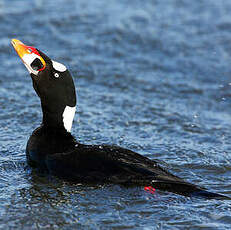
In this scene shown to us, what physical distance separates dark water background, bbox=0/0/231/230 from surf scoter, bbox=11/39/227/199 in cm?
12

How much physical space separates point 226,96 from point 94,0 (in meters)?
4.96

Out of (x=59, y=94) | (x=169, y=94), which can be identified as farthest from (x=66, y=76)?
(x=169, y=94)

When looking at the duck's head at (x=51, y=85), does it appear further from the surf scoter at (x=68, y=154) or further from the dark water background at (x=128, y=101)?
the dark water background at (x=128, y=101)

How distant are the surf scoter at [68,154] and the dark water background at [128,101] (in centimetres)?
12

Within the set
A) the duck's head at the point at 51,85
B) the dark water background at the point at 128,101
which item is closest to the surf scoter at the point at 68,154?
the duck's head at the point at 51,85

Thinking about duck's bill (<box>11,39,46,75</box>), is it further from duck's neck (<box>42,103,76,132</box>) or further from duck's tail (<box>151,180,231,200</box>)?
duck's tail (<box>151,180,231,200</box>)

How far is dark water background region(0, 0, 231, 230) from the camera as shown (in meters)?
5.09

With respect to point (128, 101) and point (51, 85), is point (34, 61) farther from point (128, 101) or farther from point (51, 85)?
point (128, 101)

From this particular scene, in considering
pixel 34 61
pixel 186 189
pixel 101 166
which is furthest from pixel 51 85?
pixel 186 189

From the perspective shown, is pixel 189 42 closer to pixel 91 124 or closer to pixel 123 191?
pixel 91 124

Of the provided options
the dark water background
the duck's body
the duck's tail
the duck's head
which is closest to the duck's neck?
the duck's head

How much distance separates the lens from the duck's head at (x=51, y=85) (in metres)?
5.91

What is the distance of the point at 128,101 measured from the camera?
8398mm

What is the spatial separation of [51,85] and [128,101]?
8.61 feet
